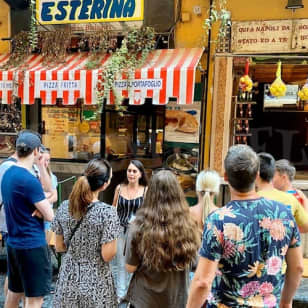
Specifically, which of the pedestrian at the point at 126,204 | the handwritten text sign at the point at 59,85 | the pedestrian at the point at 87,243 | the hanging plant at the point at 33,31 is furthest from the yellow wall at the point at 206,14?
the pedestrian at the point at 87,243

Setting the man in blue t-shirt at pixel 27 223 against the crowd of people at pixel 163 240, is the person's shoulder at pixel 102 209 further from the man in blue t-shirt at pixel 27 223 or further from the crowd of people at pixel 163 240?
the man in blue t-shirt at pixel 27 223

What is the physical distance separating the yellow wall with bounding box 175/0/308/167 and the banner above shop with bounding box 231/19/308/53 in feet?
0.34

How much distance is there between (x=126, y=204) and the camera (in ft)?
12.6

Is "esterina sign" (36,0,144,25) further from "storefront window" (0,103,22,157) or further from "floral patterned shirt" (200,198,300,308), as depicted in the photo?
"floral patterned shirt" (200,198,300,308)

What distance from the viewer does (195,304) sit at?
1840mm

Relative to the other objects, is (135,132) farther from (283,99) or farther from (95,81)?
(283,99)

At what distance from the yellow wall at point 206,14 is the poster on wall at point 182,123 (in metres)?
0.20

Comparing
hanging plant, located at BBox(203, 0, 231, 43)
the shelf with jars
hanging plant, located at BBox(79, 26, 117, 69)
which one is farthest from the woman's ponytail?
the shelf with jars

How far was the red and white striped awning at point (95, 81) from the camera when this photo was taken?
4.88m

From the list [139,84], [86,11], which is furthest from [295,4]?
[86,11]

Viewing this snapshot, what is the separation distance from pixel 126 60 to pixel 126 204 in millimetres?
2591

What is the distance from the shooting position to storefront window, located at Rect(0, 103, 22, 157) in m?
6.71

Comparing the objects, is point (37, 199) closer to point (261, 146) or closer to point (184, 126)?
point (184, 126)

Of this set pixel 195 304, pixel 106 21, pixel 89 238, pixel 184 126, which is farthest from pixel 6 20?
pixel 195 304
